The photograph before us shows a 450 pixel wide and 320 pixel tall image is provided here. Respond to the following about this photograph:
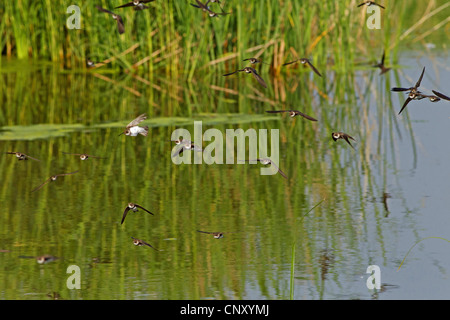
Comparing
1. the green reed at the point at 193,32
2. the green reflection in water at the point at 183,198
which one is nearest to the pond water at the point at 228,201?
the green reflection in water at the point at 183,198

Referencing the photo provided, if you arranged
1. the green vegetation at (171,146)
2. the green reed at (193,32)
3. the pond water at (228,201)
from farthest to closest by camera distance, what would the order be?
the green reed at (193,32) → the green vegetation at (171,146) → the pond water at (228,201)

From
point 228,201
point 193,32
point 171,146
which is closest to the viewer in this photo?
point 228,201

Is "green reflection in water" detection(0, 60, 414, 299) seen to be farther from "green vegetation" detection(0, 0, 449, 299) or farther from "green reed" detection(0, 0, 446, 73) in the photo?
"green reed" detection(0, 0, 446, 73)

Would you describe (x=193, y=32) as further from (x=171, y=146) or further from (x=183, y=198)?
(x=183, y=198)

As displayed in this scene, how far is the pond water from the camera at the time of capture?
351cm

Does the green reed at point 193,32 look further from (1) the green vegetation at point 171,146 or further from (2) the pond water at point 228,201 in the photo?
(2) the pond water at point 228,201

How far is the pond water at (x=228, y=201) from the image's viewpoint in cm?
351

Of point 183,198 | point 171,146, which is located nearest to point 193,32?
point 171,146

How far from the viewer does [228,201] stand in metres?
4.75

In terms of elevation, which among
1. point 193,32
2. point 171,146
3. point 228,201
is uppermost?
point 193,32

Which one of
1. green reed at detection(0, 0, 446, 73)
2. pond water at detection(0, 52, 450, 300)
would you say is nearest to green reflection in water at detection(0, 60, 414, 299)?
pond water at detection(0, 52, 450, 300)

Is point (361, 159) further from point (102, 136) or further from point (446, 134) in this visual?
point (102, 136)

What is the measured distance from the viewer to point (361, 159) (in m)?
5.71

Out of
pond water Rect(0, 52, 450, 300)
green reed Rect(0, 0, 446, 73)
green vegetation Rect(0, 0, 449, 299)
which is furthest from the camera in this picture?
green reed Rect(0, 0, 446, 73)
